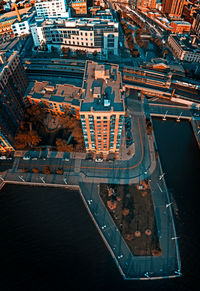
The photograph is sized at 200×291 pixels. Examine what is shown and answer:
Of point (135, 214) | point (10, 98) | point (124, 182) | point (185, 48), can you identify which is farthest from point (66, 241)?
point (185, 48)

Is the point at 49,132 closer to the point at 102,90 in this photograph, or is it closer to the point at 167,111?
the point at 102,90

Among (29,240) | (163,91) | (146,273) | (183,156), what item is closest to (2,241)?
(29,240)

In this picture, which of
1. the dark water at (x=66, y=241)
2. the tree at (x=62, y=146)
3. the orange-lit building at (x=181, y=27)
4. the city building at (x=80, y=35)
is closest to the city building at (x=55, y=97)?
the tree at (x=62, y=146)

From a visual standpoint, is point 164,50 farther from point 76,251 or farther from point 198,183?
point 76,251

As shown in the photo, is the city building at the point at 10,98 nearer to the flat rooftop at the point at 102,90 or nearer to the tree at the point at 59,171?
the tree at the point at 59,171

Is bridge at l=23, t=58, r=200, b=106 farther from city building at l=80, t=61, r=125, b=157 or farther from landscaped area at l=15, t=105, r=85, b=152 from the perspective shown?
landscaped area at l=15, t=105, r=85, b=152

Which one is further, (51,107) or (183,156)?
(51,107)

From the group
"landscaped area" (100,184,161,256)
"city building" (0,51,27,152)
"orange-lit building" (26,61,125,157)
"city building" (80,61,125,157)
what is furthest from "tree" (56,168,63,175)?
"city building" (0,51,27,152)

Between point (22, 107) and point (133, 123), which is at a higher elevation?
point (22, 107)
